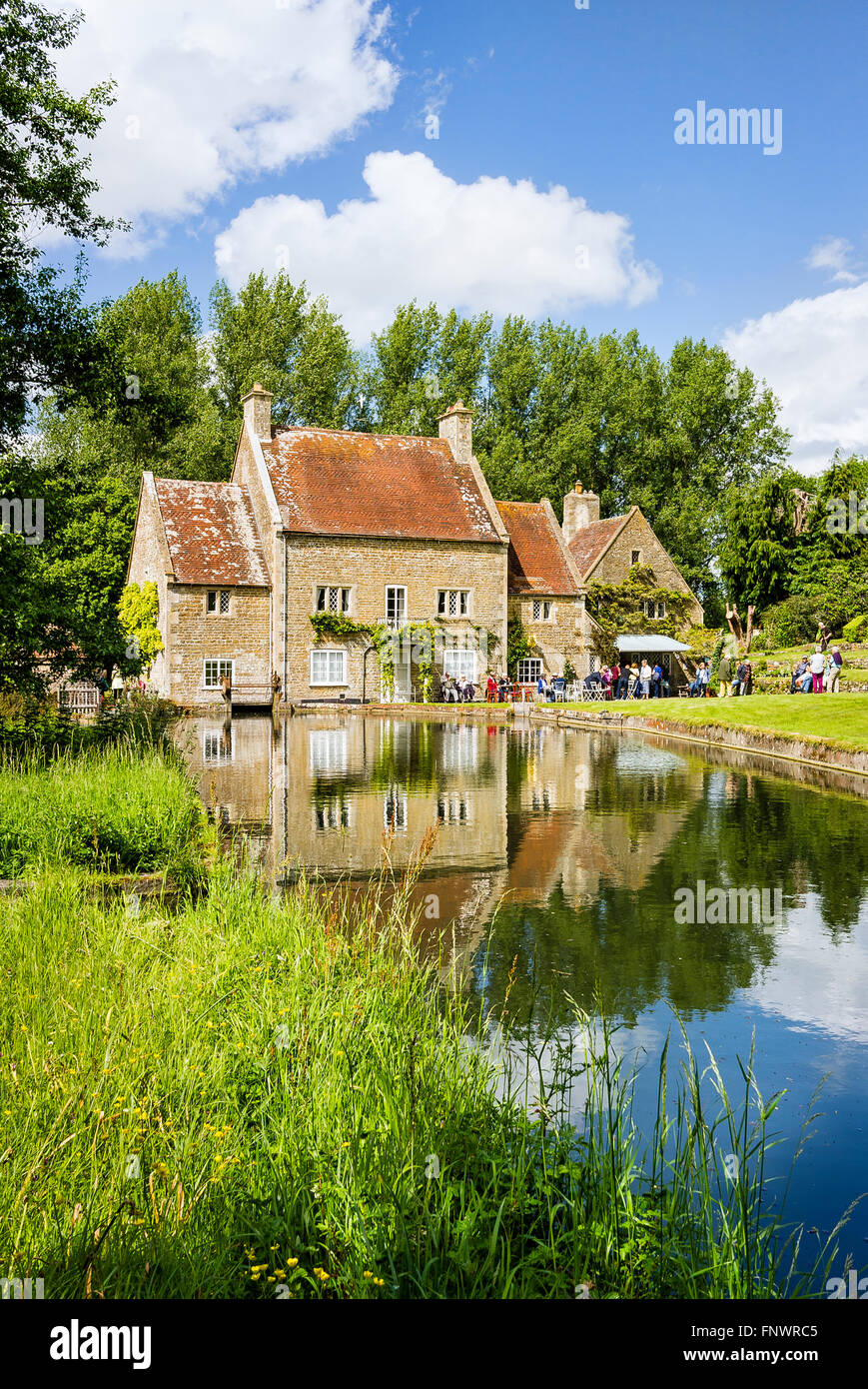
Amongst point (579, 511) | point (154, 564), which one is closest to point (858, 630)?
point (579, 511)

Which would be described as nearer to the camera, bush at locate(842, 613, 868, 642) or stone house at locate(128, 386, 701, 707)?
stone house at locate(128, 386, 701, 707)

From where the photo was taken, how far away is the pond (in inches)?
237

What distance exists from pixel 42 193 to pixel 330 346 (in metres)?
47.7

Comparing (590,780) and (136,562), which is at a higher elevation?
(136,562)

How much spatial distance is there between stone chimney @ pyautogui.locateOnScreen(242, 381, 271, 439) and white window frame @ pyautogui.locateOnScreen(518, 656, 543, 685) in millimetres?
15667

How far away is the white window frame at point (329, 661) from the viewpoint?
44062mm

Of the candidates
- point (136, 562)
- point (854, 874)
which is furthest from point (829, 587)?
point (854, 874)

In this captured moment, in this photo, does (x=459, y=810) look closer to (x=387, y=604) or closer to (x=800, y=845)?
(x=800, y=845)

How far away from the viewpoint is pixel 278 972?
599 centimetres

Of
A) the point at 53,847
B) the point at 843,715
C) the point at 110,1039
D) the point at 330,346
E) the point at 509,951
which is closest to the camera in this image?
the point at 110,1039

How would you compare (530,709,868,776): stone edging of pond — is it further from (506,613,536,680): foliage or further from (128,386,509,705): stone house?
(506,613,536,680): foliage

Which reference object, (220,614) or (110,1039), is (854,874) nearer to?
(110,1039)

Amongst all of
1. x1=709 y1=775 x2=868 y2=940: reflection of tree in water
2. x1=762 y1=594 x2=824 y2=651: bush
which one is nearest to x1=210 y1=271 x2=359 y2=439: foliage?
x1=762 y1=594 x2=824 y2=651: bush

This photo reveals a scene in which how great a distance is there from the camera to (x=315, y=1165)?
4020mm
